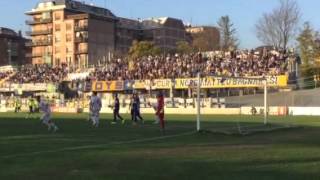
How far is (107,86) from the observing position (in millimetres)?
85812

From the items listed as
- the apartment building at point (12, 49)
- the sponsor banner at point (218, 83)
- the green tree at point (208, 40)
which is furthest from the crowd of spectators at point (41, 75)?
the apartment building at point (12, 49)

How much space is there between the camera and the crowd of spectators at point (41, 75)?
9950cm

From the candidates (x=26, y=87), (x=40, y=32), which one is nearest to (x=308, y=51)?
(x=26, y=87)

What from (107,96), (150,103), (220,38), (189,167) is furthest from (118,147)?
(220,38)

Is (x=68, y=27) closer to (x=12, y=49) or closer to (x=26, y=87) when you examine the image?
(x=12, y=49)

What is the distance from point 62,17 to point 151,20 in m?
36.1

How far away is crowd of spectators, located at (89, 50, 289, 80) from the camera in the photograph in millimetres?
75875

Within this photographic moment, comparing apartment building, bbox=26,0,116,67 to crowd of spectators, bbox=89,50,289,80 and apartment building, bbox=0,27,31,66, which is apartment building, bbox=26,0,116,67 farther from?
crowd of spectators, bbox=89,50,289,80

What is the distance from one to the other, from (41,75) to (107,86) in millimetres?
21390

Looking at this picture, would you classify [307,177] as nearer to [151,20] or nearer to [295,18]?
[295,18]

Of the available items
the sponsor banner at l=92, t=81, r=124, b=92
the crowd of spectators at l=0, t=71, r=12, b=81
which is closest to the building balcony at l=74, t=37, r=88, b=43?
the crowd of spectators at l=0, t=71, r=12, b=81

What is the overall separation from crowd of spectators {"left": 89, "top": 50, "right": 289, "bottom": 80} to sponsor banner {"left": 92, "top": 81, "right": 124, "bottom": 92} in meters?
2.09

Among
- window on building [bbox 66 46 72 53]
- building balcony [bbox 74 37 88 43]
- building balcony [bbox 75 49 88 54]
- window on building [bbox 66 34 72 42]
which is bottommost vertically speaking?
building balcony [bbox 75 49 88 54]

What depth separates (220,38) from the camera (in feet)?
Result: 445
